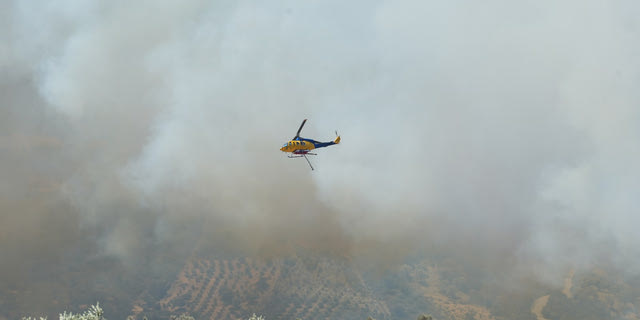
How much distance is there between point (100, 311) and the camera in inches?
3996

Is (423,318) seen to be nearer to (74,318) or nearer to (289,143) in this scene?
(289,143)

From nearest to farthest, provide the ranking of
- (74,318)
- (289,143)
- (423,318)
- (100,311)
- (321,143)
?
(74,318)
(100,311)
(289,143)
(321,143)
(423,318)

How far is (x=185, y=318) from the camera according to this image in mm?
142000

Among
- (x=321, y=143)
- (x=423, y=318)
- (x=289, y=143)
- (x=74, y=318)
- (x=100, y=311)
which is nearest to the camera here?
(x=74, y=318)

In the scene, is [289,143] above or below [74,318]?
above

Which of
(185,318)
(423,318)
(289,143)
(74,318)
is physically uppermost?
(289,143)

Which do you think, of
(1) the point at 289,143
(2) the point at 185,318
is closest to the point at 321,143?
(1) the point at 289,143

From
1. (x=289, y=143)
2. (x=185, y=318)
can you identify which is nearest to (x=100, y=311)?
(x=185, y=318)

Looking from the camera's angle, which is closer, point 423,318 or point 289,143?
point 289,143

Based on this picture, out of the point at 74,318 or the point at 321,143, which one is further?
the point at 321,143

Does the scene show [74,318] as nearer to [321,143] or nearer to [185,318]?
[185,318]

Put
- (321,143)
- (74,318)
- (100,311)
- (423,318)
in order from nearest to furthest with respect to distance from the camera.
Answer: (74,318), (100,311), (321,143), (423,318)

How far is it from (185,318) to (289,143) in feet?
177

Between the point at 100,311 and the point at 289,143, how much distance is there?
2286 inches
